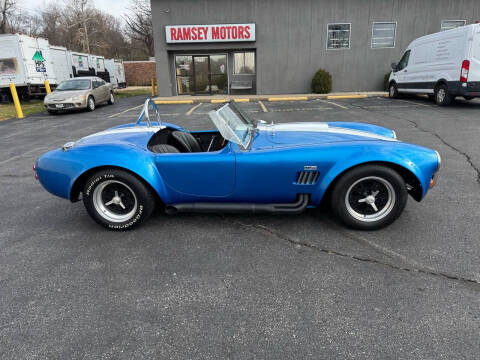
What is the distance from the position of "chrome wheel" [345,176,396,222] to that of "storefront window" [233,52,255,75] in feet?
53.6

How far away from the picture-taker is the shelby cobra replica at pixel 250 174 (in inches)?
115

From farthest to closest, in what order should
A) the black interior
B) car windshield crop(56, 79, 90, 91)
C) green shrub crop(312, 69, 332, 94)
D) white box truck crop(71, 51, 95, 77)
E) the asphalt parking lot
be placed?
white box truck crop(71, 51, 95, 77)
green shrub crop(312, 69, 332, 94)
car windshield crop(56, 79, 90, 91)
the black interior
the asphalt parking lot

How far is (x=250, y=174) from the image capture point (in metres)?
2.95

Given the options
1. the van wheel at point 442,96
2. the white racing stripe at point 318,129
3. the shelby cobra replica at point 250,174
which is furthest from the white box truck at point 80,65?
the white racing stripe at point 318,129

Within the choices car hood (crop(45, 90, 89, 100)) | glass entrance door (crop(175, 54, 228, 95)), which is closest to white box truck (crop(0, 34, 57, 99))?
car hood (crop(45, 90, 89, 100))

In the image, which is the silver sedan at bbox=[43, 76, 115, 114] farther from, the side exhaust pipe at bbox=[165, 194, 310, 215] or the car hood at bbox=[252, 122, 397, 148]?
the side exhaust pipe at bbox=[165, 194, 310, 215]

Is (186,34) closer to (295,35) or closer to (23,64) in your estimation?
(295,35)

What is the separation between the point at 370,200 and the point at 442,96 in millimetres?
10525

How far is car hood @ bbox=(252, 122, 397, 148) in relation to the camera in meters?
3.06

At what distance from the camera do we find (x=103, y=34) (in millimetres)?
49500

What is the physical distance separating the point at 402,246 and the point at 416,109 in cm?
980

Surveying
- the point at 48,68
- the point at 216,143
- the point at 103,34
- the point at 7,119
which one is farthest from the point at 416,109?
the point at 103,34

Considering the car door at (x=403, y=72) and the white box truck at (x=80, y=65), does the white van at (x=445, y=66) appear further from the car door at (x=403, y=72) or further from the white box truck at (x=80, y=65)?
the white box truck at (x=80, y=65)

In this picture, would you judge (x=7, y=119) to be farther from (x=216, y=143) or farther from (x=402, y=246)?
(x=402, y=246)
